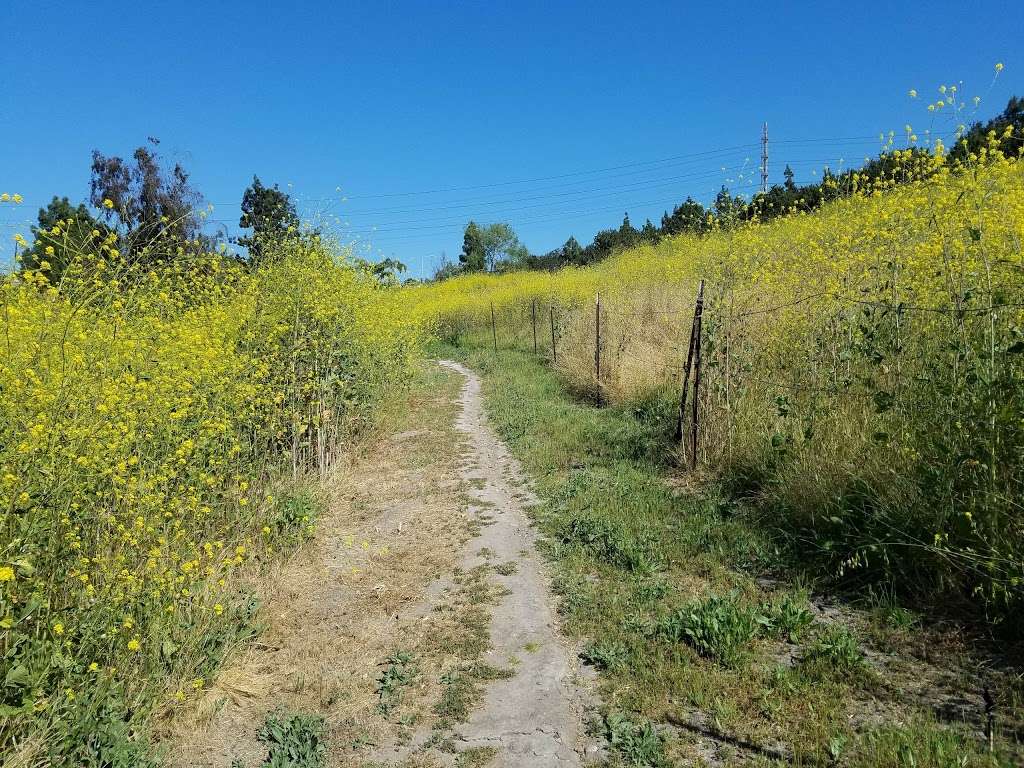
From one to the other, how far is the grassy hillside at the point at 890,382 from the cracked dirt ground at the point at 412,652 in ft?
6.44

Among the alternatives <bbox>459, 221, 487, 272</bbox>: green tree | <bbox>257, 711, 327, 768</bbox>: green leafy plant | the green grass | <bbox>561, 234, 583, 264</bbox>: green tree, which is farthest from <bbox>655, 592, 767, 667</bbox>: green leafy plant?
<bbox>459, 221, 487, 272</bbox>: green tree

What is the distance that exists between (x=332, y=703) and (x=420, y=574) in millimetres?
1515

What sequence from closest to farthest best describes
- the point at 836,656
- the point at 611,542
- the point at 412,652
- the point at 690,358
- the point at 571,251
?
the point at 836,656 → the point at 412,652 → the point at 611,542 → the point at 690,358 → the point at 571,251

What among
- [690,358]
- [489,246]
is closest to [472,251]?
[489,246]

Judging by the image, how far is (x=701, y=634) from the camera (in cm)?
318

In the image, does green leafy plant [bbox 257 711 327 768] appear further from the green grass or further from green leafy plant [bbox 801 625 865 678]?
green leafy plant [bbox 801 625 865 678]

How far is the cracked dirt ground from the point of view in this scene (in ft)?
8.85

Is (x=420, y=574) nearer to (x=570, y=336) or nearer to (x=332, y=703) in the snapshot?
(x=332, y=703)

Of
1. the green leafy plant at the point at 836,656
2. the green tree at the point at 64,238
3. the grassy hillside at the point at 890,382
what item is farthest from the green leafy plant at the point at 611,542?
the green tree at the point at 64,238

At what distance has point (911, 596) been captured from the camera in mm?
3328

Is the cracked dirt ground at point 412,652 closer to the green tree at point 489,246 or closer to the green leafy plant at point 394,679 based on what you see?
the green leafy plant at point 394,679

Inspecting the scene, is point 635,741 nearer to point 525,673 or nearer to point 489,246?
point 525,673

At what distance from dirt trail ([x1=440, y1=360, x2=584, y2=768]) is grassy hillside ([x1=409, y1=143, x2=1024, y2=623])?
1816 millimetres

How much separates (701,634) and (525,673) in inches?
38.1
